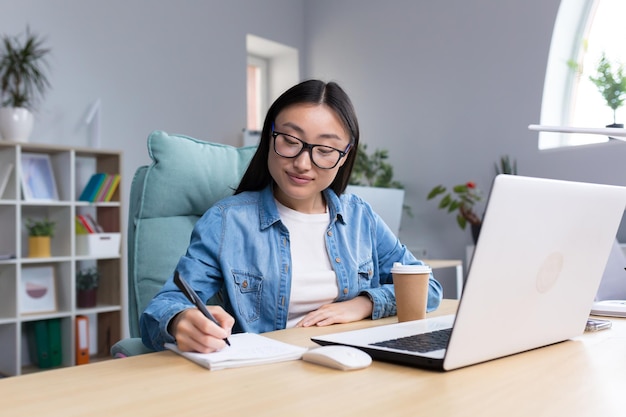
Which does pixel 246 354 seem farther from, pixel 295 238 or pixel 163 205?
pixel 163 205

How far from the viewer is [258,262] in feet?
4.36

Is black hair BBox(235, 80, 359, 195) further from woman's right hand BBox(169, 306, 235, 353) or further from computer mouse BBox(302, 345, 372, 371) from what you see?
computer mouse BBox(302, 345, 372, 371)

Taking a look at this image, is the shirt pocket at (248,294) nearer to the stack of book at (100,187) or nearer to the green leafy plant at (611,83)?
the stack of book at (100,187)

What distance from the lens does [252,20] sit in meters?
4.72

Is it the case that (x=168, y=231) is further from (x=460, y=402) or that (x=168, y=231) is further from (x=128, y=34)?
(x=128, y=34)

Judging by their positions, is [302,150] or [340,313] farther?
[302,150]

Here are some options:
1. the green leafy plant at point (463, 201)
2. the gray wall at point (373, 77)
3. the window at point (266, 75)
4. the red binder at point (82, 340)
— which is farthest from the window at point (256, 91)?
the red binder at point (82, 340)

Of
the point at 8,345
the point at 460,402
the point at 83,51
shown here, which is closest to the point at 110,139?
the point at 83,51

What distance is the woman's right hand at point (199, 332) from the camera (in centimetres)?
87

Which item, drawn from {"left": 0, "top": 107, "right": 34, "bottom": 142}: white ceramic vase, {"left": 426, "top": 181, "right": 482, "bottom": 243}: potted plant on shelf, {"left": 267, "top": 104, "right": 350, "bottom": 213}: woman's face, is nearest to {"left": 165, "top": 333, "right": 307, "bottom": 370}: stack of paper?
{"left": 267, "top": 104, "right": 350, "bottom": 213}: woman's face

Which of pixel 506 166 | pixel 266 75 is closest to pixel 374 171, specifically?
pixel 506 166

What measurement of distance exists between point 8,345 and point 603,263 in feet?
10.2

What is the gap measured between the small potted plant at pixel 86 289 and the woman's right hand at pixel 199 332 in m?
2.79

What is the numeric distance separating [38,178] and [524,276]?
10.4 feet
